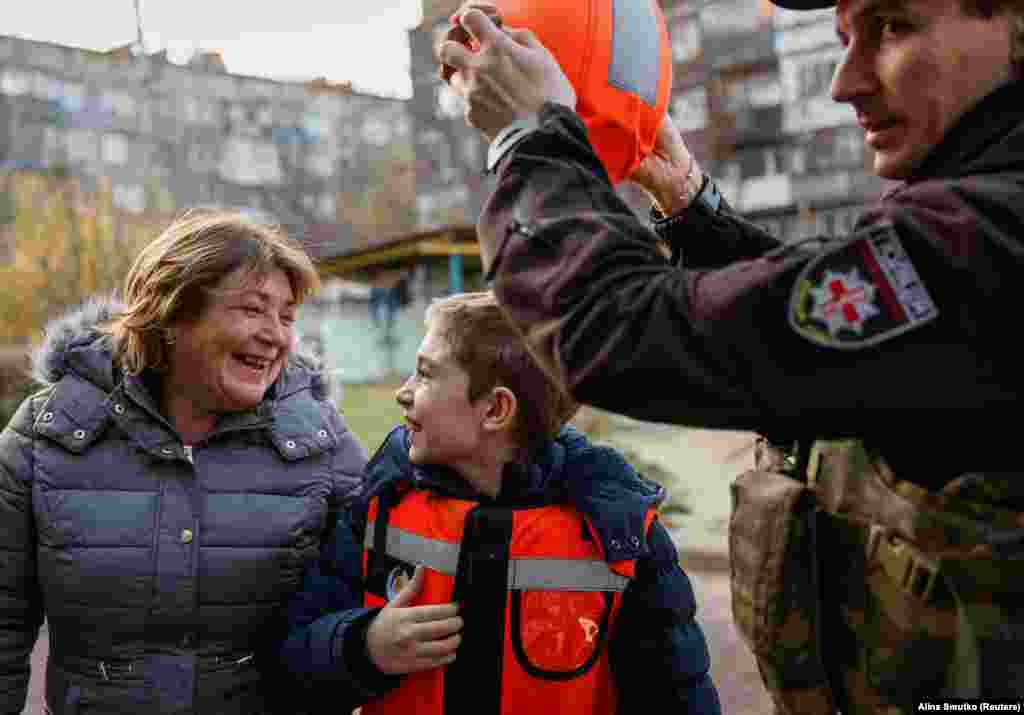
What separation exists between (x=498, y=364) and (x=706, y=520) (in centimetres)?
639

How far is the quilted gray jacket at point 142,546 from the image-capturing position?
234cm

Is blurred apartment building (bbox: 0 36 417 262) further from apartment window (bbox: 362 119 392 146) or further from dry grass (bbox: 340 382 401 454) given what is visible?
dry grass (bbox: 340 382 401 454)

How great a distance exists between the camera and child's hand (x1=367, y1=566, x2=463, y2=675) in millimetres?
2113

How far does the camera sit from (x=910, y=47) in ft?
4.66

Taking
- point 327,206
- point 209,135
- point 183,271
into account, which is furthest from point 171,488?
point 327,206

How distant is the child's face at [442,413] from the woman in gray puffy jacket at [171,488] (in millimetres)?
343

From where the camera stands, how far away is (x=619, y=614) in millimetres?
2285

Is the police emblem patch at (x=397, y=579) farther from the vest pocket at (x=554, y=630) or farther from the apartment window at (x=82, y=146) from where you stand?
the apartment window at (x=82, y=146)

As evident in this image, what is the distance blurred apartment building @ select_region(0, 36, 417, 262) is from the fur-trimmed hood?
110 feet

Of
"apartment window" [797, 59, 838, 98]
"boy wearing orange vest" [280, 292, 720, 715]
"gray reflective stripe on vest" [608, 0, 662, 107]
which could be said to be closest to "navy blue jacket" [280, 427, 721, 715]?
"boy wearing orange vest" [280, 292, 720, 715]

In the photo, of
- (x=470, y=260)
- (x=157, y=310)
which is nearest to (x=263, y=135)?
(x=470, y=260)

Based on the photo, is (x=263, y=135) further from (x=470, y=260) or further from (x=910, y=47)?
(x=910, y=47)

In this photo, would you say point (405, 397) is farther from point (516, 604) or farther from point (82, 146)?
point (82, 146)

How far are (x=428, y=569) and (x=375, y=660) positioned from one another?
22 cm
